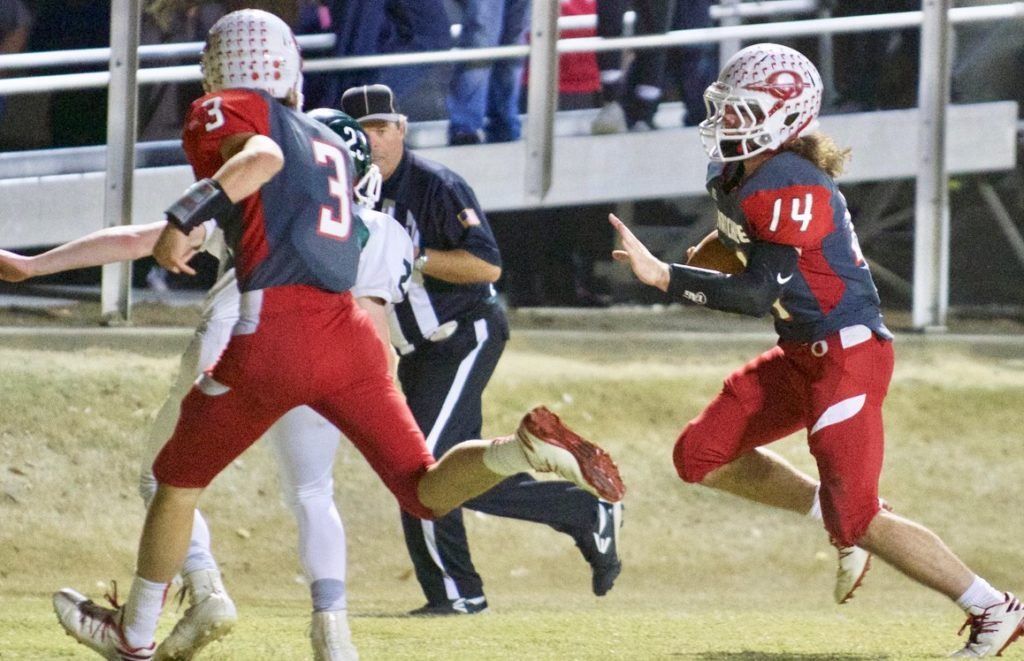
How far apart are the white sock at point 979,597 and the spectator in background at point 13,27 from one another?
6215 mm

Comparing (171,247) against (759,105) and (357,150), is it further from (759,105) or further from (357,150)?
(759,105)

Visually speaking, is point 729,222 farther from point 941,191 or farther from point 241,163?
point 941,191

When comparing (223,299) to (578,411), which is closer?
(223,299)

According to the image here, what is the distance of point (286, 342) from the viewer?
4.47m

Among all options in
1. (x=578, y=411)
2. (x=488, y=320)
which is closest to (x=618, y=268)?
(x=578, y=411)

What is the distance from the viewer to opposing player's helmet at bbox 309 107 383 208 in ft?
17.7

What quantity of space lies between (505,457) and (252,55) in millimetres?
1279

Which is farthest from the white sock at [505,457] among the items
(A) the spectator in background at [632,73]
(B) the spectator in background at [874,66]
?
(B) the spectator in background at [874,66]

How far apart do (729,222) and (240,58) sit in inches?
71.7

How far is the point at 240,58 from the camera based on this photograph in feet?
15.1

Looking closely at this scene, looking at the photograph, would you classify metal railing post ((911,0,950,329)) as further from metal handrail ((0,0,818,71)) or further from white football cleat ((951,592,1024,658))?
white football cleat ((951,592,1024,658))

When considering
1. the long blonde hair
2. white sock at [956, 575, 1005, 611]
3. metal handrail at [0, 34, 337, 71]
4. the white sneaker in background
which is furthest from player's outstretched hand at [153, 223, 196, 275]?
the white sneaker in background

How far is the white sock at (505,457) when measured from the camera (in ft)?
14.6

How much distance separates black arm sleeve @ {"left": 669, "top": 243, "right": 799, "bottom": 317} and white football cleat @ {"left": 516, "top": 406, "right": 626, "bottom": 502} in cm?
113
